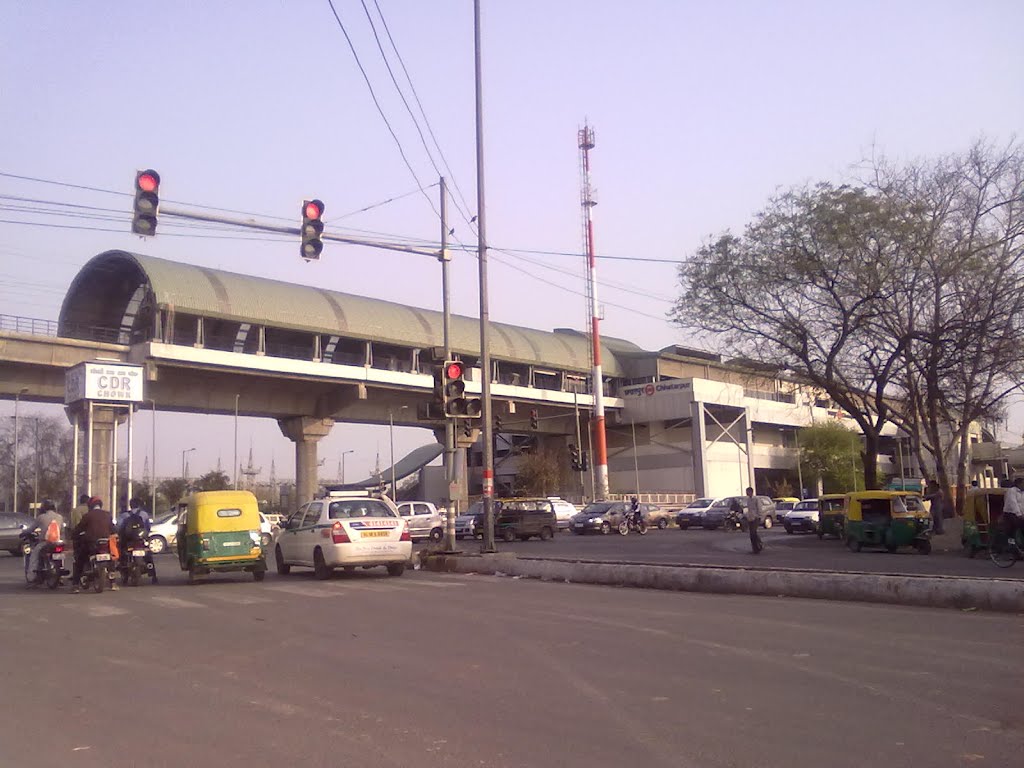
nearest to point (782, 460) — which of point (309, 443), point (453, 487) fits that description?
point (309, 443)

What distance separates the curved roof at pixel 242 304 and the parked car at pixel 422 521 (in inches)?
691

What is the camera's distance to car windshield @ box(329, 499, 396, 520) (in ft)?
59.6

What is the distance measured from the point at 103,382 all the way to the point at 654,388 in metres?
44.9

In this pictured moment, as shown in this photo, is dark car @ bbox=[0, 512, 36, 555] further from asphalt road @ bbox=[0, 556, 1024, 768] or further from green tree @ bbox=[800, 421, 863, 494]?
green tree @ bbox=[800, 421, 863, 494]

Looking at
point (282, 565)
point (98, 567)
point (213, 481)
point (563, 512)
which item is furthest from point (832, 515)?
point (213, 481)

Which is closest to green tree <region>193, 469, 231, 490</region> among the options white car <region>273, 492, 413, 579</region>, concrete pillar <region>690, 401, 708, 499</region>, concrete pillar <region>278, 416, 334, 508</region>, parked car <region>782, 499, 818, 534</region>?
concrete pillar <region>278, 416, 334, 508</region>

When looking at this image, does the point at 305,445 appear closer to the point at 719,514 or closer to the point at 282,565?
the point at 719,514

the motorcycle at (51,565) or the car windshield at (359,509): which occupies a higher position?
the car windshield at (359,509)

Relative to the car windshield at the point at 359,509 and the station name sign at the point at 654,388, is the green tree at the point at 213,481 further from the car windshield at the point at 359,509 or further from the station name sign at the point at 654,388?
the car windshield at the point at 359,509

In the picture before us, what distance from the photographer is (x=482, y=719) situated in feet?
21.3

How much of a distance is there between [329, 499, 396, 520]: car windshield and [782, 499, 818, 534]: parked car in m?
26.4

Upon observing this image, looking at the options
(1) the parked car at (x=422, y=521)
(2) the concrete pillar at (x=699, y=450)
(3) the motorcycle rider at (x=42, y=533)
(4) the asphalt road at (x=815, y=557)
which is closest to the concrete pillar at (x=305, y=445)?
(1) the parked car at (x=422, y=521)

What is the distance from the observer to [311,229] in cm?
1625

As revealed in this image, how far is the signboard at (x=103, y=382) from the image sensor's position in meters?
39.3
